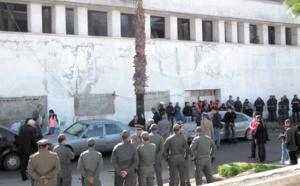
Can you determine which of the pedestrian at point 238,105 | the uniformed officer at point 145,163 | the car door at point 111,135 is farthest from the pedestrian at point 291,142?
the pedestrian at point 238,105

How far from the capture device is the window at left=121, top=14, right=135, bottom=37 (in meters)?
22.3

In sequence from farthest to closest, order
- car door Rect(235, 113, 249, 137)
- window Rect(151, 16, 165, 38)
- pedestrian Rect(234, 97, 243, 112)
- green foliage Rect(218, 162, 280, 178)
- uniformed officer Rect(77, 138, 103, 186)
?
pedestrian Rect(234, 97, 243, 112) < window Rect(151, 16, 165, 38) < car door Rect(235, 113, 249, 137) < green foliage Rect(218, 162, 280, 178) < uniformed officer Rect(77, 138, 103, 186)

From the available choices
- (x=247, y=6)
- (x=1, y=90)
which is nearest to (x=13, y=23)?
(x=1, y=90)

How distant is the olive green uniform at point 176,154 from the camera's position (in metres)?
10.1

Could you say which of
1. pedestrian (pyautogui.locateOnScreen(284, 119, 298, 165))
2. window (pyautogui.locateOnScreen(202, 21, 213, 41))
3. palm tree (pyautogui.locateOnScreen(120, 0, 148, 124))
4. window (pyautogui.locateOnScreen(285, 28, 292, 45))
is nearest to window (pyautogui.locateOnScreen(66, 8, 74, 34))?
palm tree (pyautogui.locateOnScreen(120, 0, 148, 124))

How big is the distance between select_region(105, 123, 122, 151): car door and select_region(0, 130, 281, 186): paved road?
1.71ft

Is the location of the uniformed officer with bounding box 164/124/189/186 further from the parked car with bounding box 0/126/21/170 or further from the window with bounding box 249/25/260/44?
the window with bounding box 249/25/260/44

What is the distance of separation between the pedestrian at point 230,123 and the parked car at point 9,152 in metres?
8.78

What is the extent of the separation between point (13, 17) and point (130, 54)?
6.01m

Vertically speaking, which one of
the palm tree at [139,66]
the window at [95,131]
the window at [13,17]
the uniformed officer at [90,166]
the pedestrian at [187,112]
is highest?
the window at [13,17]

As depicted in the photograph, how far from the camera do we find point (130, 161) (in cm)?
884

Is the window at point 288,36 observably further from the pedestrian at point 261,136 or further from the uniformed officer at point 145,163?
the uniformed officer at point 145,163

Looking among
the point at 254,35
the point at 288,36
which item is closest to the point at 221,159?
the point at 254,35

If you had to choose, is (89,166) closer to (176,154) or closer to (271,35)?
(176,154)
